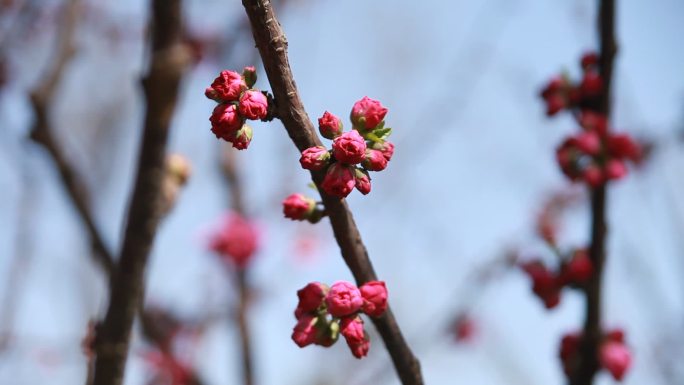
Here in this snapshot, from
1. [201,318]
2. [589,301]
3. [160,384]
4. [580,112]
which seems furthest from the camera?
[201,318]

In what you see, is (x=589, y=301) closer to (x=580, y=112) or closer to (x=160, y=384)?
(x=580, y=112)

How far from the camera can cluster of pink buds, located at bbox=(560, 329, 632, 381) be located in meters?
2.00

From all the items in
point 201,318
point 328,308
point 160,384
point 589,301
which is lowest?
point 328,308

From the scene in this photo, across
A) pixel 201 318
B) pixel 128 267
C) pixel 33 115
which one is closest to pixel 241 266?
pixel 201 318

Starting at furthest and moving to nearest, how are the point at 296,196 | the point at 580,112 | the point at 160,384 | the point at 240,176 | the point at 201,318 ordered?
the point at 201,318
the point at 240,176
the point at 160,384
the point at 580,112
the point at 296,196

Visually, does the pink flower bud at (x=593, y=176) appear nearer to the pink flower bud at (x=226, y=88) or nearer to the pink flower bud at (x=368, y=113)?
the pink flower bud at (x=368, y=113)

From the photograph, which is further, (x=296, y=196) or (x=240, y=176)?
(x=240, y=176)

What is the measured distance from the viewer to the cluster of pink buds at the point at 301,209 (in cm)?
121

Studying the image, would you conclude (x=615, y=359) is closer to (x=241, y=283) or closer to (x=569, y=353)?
(x=569, y=353)

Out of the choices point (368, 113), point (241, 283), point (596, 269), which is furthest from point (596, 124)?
point (241, 283)

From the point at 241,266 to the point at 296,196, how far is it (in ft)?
10.3

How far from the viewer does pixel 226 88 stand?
100 centimetres

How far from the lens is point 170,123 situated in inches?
49.9

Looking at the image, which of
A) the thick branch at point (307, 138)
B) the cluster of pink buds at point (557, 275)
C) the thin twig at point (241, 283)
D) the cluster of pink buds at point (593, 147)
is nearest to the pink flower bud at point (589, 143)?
the cluster of pink buds at point (593, 147)
